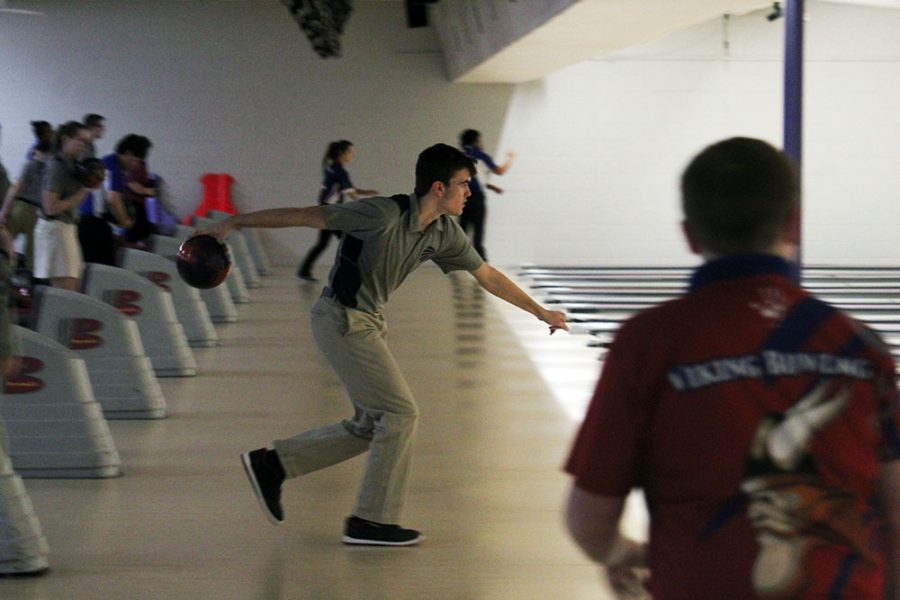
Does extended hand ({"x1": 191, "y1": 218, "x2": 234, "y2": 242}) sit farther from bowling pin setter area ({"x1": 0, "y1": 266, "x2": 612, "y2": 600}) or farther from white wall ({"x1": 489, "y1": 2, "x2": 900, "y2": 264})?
white wall ({"x1": 489, "y1": 2, "x2": 900, "y2": 264})

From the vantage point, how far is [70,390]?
5.48 meters

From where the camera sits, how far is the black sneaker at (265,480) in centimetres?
468

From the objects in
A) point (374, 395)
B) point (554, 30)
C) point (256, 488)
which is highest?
point (554, 30)

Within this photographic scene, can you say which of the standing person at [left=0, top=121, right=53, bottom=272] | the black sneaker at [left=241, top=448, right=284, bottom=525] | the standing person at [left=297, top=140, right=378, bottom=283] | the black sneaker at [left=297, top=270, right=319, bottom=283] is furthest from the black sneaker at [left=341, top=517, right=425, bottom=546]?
the black sneaker at [left=297, top=270, right=319, bottom=283]

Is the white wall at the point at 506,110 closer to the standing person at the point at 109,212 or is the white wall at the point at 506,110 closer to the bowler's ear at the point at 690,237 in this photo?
the standing person at the point at 109,212

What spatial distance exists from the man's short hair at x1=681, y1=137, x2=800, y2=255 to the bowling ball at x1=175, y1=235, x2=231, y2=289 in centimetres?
284

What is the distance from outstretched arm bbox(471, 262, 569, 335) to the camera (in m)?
4.08

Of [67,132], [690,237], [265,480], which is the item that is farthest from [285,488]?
[690,237]

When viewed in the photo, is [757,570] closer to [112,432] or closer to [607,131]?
[112,432]

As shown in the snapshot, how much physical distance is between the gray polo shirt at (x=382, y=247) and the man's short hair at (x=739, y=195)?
2592 mm

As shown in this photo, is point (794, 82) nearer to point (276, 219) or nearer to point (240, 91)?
point (276, 219)

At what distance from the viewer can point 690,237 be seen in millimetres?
1796

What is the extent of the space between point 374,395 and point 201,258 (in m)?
0.74

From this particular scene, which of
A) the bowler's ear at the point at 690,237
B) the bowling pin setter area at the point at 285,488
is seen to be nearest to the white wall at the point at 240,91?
the bowling pin setter area at the point at 285,488
